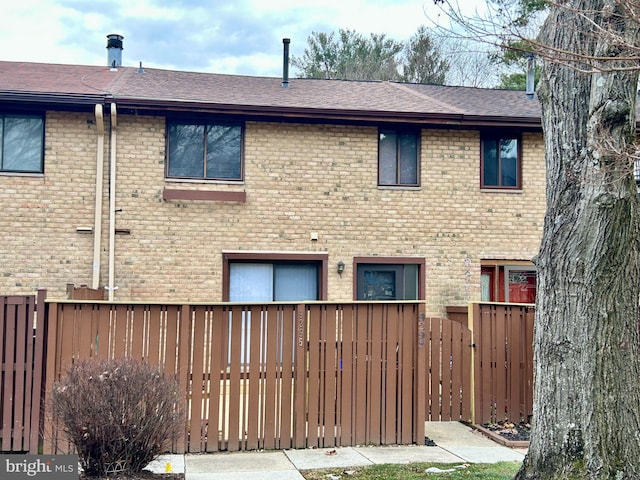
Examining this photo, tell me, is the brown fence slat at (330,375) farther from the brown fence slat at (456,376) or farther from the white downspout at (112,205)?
the white downspout at (112,205)

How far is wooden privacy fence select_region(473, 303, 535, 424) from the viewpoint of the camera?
931 cm

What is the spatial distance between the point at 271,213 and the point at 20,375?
6.06m

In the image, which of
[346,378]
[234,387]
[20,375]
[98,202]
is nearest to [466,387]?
[346,378]

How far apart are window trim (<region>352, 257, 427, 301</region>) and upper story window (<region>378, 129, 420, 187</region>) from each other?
1.48 metres

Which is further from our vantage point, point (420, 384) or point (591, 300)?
point (420, 384)

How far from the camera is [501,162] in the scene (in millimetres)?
13367

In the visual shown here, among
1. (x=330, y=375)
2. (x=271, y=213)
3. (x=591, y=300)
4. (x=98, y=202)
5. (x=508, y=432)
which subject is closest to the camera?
(x=591, y=300)

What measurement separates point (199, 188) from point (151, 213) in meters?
0.98

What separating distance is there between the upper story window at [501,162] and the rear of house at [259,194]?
3 cm

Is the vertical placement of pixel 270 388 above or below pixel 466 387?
above

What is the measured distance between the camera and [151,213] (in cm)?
1191

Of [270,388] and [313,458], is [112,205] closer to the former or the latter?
[270,388]

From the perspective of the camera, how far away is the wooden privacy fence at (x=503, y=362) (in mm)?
9312

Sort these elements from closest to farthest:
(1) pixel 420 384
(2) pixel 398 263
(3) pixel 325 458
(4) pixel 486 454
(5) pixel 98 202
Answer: (3) pixel 325 458 → (4) pixel 486 454 → (1) pixel 420 384 → (5) pixel 98 202 → (2) pixel 398 263
